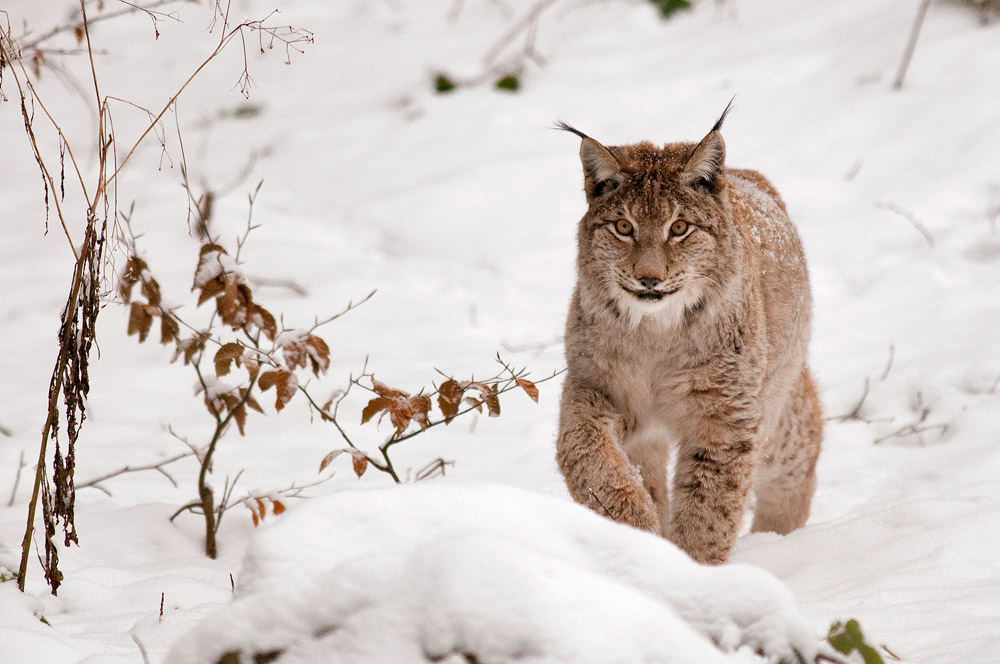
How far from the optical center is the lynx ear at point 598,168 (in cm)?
375

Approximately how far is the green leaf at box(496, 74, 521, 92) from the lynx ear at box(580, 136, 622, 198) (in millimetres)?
5163

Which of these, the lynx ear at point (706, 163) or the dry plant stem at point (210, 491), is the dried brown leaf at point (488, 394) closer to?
the dry plant stem at point (210, 491)

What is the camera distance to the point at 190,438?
16.1 ft

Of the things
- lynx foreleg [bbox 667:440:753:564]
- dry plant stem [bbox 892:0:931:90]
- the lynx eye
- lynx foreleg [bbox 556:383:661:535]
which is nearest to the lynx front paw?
lynx foreleg [bbox 556:383:661:535]

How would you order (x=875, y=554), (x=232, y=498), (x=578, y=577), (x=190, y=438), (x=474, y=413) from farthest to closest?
1. (x=474, y=413)
2. (x=190, y=438)
3. (x=232, y=498)
4. (x=875, y=554)
5. (x=578, y=577)

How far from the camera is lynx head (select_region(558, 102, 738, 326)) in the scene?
361cm

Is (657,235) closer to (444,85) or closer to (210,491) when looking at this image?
(210,491)

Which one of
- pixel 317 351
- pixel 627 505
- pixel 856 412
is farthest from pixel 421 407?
pixel 856 412

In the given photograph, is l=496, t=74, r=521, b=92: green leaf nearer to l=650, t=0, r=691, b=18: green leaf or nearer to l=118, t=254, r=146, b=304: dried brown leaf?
l=650, t=0, r=691, b=18: green leaf

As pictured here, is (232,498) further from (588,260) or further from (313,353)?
(588,260)

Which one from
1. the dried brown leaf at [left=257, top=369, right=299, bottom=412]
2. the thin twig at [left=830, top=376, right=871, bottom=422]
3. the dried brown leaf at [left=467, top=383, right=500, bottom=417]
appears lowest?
the thin twig at [left=830, top=376, right=871, bottom=422]

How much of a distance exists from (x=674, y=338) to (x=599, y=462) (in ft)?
1.83

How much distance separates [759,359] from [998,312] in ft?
8.89

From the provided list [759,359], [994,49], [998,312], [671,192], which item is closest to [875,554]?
[759,359]
